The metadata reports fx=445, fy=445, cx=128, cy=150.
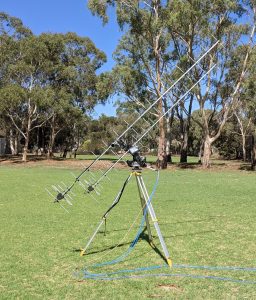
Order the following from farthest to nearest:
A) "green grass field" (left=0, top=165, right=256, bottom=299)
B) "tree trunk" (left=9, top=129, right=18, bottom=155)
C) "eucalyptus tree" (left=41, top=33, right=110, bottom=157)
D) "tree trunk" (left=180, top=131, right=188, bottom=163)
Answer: "tree trunk" (left=9, top=129, right=18, bottom=155), "tree trunk" (left=180, top=131, right=188, bottom=163), "eucalyptus tree" (left=41, top=33, right=110, bottom=157), "green grass field" (left=0, top=165, right=256, bottom=299)

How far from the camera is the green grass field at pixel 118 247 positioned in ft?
18.2

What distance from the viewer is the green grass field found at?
5.54 meters

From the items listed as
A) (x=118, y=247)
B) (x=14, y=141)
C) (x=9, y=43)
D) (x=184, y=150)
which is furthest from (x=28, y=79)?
(x=118, y=247)

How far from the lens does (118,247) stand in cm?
785

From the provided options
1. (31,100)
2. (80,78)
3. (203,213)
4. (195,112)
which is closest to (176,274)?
(203,213)

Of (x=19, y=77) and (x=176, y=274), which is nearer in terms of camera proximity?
(x=176, y=274)

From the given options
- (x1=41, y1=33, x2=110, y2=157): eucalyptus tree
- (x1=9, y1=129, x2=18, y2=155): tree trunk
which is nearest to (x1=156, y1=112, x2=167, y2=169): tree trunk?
(x1=41, y1=33, x2=110, y2=157): eucalyptus tree

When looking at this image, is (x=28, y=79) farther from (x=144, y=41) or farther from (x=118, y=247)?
(x=118, y=247)

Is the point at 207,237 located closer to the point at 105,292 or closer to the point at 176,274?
the point at 176,274

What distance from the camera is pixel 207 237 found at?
8656 millimetres

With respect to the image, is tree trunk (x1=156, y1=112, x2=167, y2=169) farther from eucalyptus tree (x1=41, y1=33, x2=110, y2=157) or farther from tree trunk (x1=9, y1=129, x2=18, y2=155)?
tree trunk (x1=9, y1=129, x2=18, y2=155)

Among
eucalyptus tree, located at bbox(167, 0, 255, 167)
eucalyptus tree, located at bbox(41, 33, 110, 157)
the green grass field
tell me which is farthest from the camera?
eucalyptus tree, located at bbox(41, 33, 110, 157)

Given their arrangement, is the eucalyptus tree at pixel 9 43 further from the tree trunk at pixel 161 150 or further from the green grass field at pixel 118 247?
the green grass field at pixel 118 247

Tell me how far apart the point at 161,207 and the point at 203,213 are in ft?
5.33
